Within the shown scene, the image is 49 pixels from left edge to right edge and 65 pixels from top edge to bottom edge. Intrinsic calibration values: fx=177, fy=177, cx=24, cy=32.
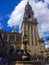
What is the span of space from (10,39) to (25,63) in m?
59.4

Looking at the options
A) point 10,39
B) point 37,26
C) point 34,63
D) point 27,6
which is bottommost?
point 34,63

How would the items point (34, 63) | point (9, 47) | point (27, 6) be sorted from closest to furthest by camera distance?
point (34, 63) → point (9, 47) → point (27, 6)

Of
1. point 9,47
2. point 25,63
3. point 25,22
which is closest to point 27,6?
point 25,22

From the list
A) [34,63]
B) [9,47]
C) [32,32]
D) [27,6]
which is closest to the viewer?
[34,63]

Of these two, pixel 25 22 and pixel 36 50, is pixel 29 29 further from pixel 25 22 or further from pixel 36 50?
pixel 36 50

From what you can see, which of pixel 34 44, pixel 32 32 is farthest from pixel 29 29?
pixel 34 44

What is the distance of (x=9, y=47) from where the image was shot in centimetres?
Answer: 7188

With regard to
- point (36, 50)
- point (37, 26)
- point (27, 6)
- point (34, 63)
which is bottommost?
point (34, 63)

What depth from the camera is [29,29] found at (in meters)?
77.6

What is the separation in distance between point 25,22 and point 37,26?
5.58 metres

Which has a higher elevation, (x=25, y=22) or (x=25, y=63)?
(x=25, y=22)

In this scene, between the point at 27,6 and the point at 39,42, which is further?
the point at 27,6

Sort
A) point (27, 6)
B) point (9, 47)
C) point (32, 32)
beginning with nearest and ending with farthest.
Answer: point (9, 47), point (32, 32), point (27, 6)

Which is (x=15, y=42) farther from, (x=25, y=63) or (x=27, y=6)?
(x=25, y=63)
